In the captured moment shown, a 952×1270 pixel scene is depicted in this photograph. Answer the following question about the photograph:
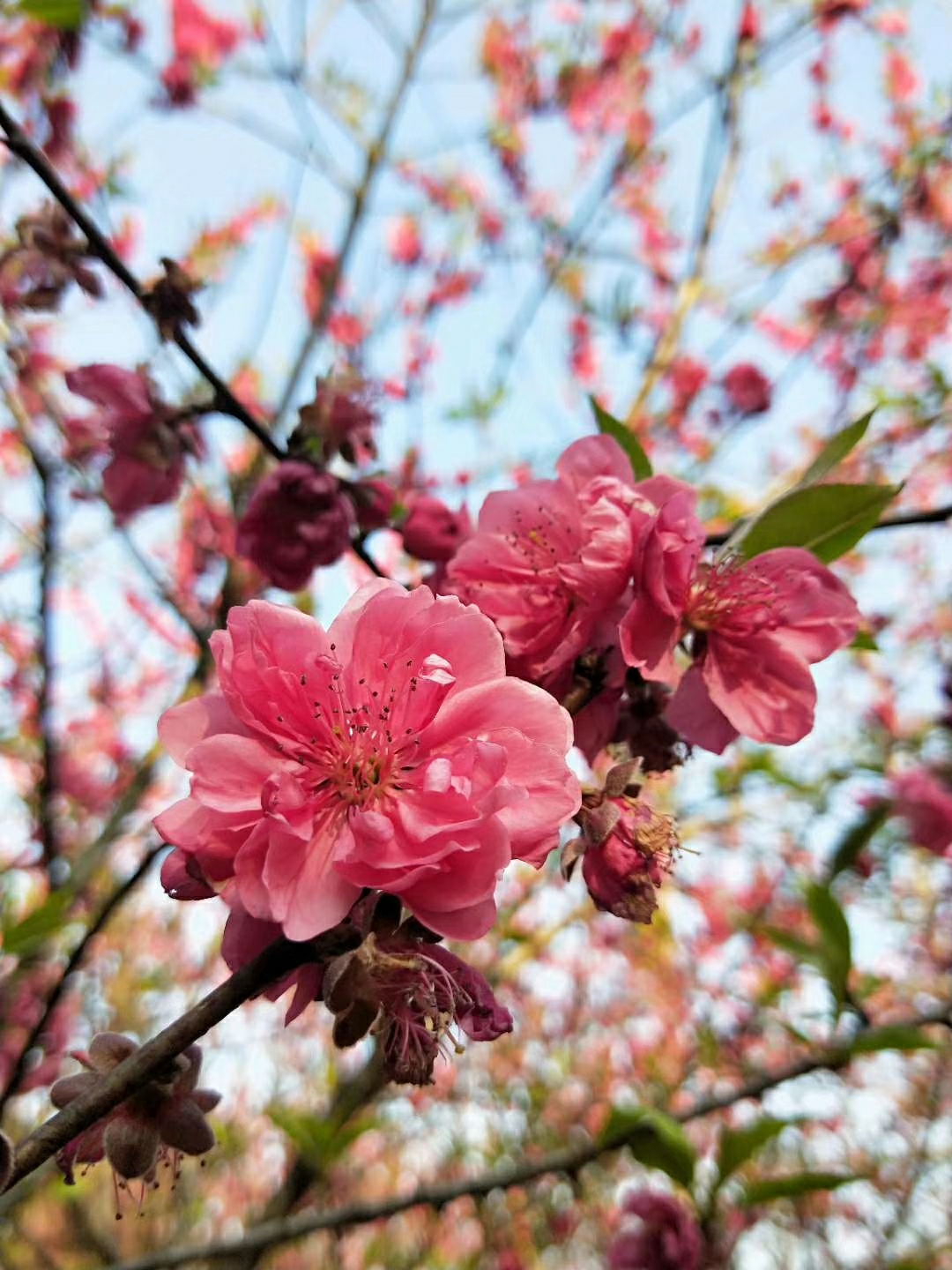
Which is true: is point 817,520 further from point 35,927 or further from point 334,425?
point 35,927

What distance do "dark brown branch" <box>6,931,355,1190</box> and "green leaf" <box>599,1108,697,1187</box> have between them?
1005 millimetres

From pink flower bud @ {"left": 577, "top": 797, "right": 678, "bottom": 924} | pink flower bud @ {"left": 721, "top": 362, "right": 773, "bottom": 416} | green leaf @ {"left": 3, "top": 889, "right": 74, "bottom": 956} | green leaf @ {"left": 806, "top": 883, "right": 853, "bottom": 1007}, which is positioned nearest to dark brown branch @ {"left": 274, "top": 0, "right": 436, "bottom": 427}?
pink flower bud @ {"left": 721, "top": 362, "right": 773, "bottom": 416}

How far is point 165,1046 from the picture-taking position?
2.14 ft

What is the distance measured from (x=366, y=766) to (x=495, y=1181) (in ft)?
3.16

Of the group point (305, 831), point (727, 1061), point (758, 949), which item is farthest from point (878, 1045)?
point (758, 949)

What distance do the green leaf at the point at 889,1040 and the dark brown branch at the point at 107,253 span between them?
1306 millimetres

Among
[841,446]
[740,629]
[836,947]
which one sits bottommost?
[836,947]

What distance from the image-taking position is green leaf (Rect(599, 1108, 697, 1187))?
1.47 metres

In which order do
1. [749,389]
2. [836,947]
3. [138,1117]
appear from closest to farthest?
[138,1117] → [836,947] → [749,389]

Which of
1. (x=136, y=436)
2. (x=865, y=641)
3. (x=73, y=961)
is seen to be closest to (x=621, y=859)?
(x=865, y=641)

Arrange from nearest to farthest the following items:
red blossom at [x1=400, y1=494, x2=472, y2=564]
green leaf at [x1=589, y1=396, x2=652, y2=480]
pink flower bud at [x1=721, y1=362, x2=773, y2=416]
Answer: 1. green leaf at [x1=589, y1=396, x2=652, y2=480]
2. red blossom at [x1=400, y1=494, x2=472, y2=564]
3. pink flower bud at [x1=721, y1=362, x2=773, y2=416]

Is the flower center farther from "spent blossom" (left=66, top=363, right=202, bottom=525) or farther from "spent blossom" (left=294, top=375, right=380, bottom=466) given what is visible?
"spent blossom" (left=66, top=363, right=202, bottom=525)

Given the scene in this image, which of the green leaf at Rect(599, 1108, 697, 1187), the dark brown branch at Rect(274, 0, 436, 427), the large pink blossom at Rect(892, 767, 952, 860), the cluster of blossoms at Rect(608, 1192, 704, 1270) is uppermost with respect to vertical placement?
the dark brown branch at Rect(274, 0, 436, 427)

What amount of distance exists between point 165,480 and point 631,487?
33.9 inches
